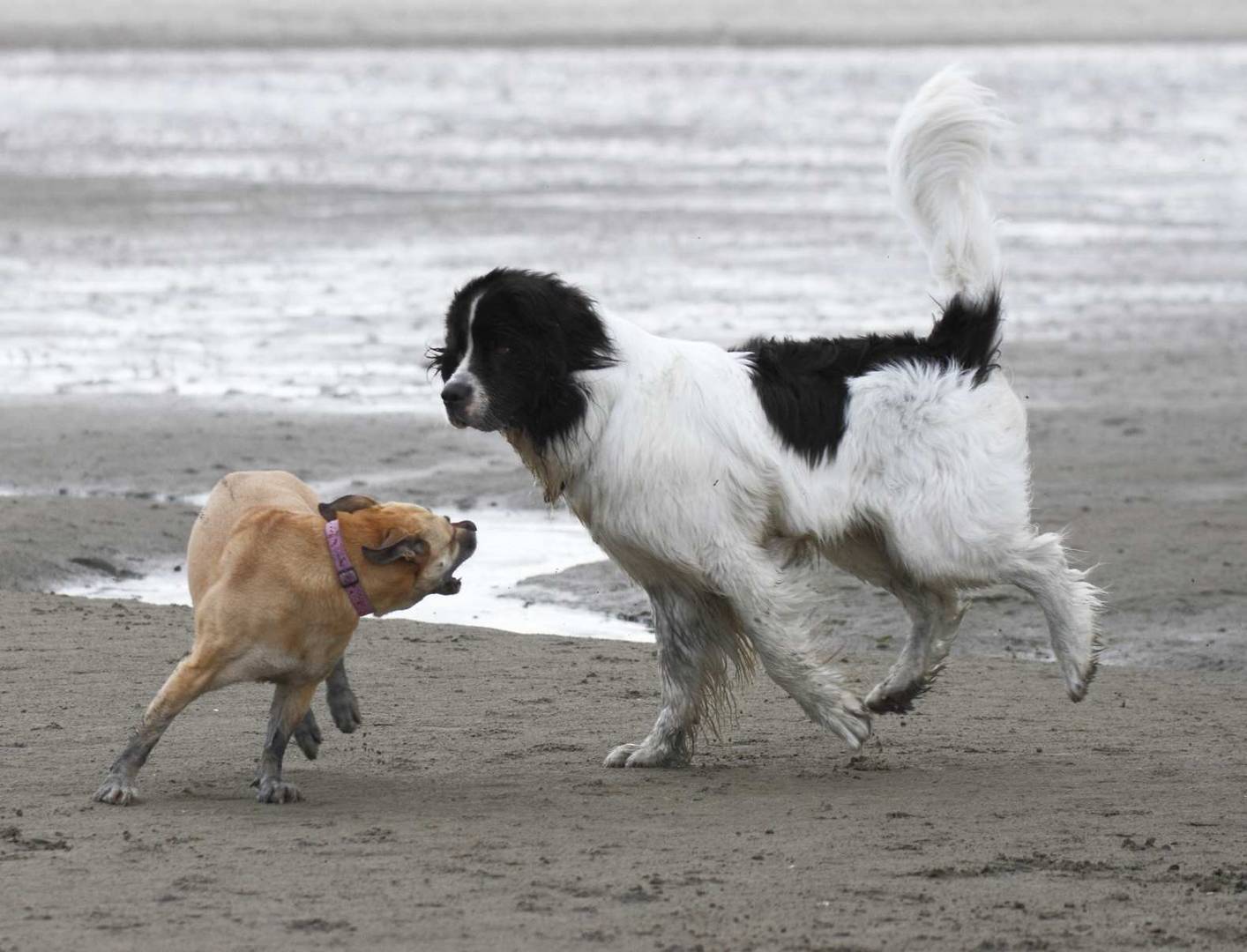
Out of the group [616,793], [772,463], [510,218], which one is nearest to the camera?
[616,793]

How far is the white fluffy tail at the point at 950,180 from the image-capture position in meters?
7.94

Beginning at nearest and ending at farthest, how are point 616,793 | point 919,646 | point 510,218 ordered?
point 616,793, point 919,646, point 510,218

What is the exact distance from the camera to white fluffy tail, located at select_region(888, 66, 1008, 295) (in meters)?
7.94

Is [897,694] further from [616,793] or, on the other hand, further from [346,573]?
[346,573]

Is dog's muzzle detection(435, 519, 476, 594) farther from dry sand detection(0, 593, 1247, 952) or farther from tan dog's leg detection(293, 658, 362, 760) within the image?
dry sand detection(0, 593, 1247, 952)

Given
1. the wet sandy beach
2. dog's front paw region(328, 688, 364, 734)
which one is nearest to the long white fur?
the wet sandy beach

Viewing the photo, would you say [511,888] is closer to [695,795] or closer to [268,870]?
[268,870]

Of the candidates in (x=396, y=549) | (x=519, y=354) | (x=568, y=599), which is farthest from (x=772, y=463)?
(x=568, y=599)

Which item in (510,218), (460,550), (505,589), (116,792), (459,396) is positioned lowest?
(505,589)

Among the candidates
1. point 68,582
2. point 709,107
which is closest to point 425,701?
point 68,582

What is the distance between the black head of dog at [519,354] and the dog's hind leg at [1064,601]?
1.70 metres

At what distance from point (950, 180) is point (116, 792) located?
3.70 meters

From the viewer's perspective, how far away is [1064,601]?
25.0 feet

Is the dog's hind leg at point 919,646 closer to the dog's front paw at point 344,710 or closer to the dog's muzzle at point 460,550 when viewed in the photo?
the dog's muzzle at point 460,550
